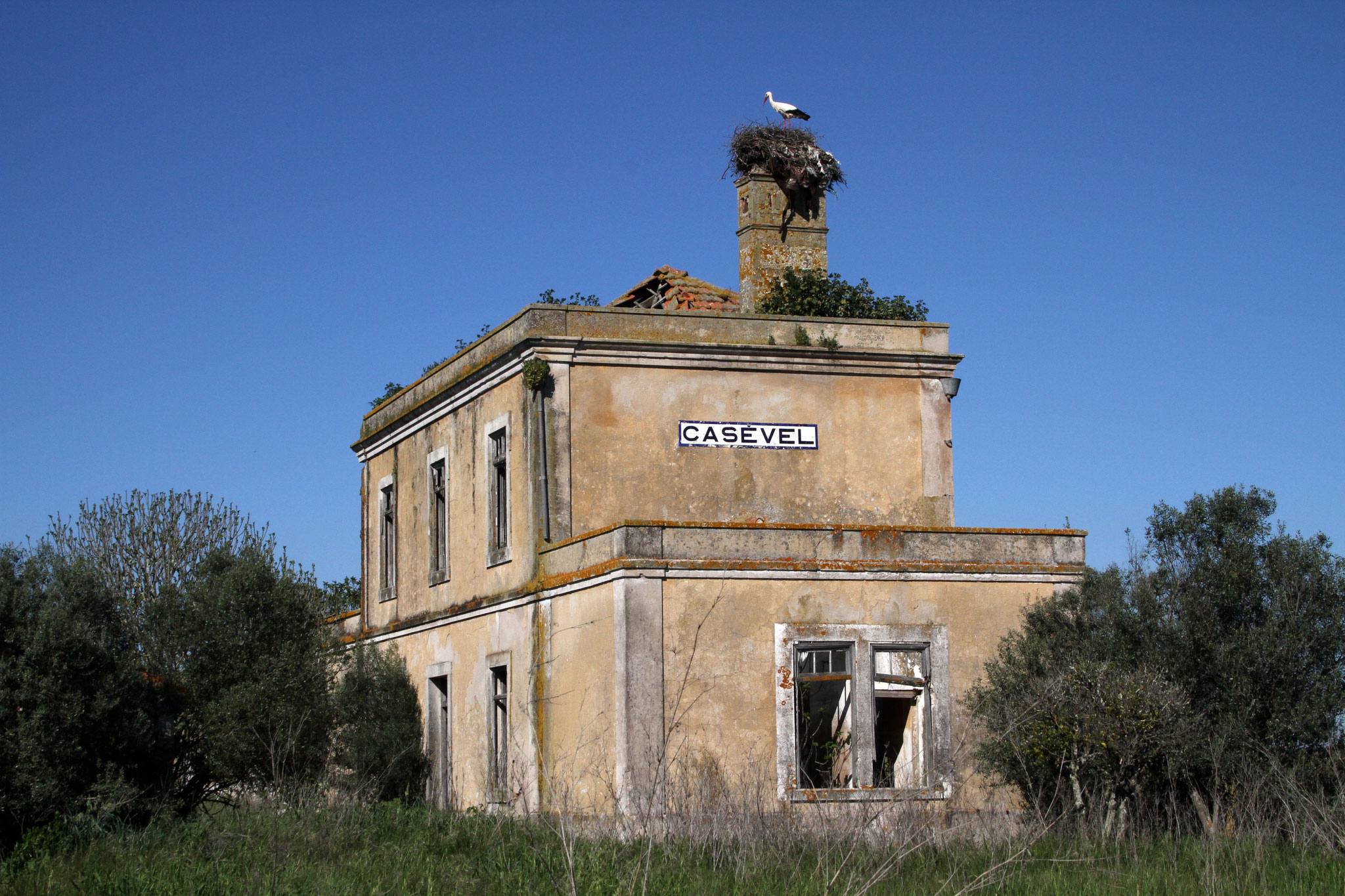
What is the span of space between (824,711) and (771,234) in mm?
8148

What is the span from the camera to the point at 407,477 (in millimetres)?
22734

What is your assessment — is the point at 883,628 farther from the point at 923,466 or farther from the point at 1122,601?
the point at 923,466

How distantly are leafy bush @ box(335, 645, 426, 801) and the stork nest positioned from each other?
9.04 metres

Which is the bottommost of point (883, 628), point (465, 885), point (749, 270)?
point (465, 885)

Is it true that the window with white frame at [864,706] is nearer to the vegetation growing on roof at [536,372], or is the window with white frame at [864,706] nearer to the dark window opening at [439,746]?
the vegetation growing on roof at [536,372]

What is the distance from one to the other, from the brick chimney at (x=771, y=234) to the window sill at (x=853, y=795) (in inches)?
320

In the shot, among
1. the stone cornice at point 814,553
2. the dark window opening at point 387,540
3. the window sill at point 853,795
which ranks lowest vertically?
the window sill at point 853,795

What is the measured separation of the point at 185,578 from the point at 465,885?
863 centimetres

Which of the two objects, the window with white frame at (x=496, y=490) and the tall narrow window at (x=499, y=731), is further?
the window with white frame at (x=496, y=490)

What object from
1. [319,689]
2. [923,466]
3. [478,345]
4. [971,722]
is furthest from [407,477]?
[971,722]

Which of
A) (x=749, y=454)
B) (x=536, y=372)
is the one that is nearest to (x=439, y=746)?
(x=536, y=372)

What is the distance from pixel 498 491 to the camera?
19.4 metres

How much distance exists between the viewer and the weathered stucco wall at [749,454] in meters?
18.1

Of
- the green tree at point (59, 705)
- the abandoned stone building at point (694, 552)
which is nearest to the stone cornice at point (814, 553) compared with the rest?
the abandoned stone building at point (694, 552)
